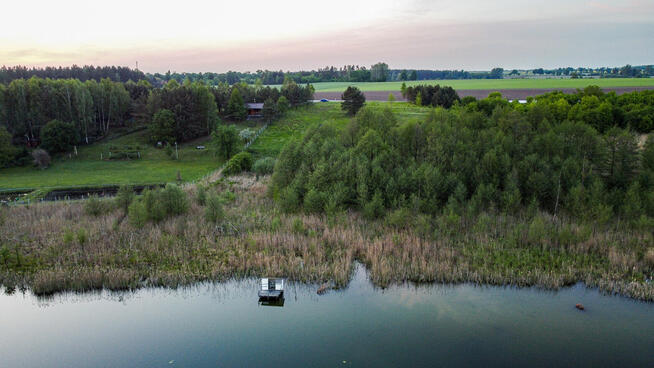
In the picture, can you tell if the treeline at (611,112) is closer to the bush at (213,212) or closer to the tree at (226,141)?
the tree at (226,141)

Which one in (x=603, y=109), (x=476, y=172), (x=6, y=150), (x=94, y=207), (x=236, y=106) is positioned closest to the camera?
(x=94, y=207)

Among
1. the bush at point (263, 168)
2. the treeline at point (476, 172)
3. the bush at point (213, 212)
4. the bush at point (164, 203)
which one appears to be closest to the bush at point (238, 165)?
the bush at point (263, 168)

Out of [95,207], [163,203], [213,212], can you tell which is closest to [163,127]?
[95,207]

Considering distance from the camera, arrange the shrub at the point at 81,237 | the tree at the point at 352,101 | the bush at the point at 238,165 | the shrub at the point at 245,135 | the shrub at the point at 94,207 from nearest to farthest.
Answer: the shrub at the point at 81,237 → the shrub at the point at 94,207 → the bush at the point at 238,165 → the shrub at the point at 245,135 → the tree at the point at 352,101

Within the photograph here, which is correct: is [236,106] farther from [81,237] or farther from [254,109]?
[81,237]

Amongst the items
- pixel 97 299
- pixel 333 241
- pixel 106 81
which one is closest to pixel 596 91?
pixel 333 241

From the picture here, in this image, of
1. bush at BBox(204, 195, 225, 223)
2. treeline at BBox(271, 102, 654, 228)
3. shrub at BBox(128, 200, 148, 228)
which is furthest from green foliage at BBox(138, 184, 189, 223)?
treeline at BBox(271, 102, 654, 228)

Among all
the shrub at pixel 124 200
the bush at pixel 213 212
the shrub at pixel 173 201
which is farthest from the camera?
the shrub at pixel 124 200
